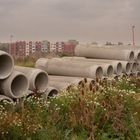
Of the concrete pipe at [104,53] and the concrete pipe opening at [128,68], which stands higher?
the concrete pipe at [104,53]

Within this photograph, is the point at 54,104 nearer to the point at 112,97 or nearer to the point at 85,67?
the point at 112,97

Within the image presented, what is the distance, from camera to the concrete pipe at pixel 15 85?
883 centimetres

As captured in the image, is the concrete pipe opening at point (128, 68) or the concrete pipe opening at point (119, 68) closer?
→ the concrete pipe opening at point (119, 68)

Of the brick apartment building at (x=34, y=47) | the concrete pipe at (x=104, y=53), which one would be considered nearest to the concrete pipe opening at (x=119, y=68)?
the concrete pipe at (x=104, y=53)

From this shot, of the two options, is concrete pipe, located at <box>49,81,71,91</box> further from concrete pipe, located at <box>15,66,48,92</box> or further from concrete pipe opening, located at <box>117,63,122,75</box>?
concrete pipe opening, located at <box>117,63,122,75</box>

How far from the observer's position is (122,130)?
6.37 meters

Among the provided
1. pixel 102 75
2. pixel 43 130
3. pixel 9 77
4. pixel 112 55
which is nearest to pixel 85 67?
pixel 102 75

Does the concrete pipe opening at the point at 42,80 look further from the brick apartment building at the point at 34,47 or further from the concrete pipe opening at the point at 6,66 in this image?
the brick apartment building at the point at 34,47

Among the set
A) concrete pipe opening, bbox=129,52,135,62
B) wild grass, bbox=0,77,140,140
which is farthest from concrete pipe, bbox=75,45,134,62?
wild grass, bbox=0,77,140,140

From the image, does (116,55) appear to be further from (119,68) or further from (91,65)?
(91,65)

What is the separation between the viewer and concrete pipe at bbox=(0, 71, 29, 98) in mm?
8828

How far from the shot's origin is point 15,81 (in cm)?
958

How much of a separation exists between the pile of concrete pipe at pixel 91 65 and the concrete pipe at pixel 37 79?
0.90 meters

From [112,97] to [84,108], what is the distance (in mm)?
1252
